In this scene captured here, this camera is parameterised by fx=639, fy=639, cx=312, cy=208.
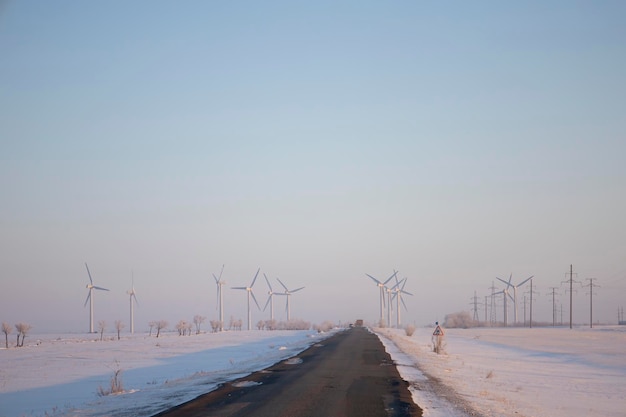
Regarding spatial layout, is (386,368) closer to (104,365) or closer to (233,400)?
(233,400)

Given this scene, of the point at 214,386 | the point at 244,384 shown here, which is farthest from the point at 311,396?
the point at 214,386

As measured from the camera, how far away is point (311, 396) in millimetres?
19203

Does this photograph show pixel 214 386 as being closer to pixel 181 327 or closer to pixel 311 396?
pixel 311 396

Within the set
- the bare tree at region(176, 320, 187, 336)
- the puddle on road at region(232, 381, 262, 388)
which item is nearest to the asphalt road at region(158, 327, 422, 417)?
the puddle on road at region(232, 381, 262, 388)

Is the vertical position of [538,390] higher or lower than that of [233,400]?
lower

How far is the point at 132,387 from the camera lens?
24.7 metres

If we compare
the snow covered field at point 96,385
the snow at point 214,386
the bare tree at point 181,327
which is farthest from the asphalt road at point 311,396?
the bare tree at point 181,327

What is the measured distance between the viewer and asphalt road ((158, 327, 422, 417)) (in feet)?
53.2

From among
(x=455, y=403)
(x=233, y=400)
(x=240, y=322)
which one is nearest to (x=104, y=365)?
(x=233, y=400)

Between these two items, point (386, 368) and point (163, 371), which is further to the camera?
point (163, 371)

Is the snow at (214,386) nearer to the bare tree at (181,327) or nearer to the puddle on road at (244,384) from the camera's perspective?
the puddle on road at (244,384)

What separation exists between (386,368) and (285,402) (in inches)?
498

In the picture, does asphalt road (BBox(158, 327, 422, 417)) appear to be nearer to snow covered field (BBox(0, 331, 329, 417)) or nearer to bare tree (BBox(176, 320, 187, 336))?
snow covered field (BBox(0, 331, 329, 417))

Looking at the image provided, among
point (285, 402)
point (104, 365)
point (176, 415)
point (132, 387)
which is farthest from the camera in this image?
point (104, 365)
